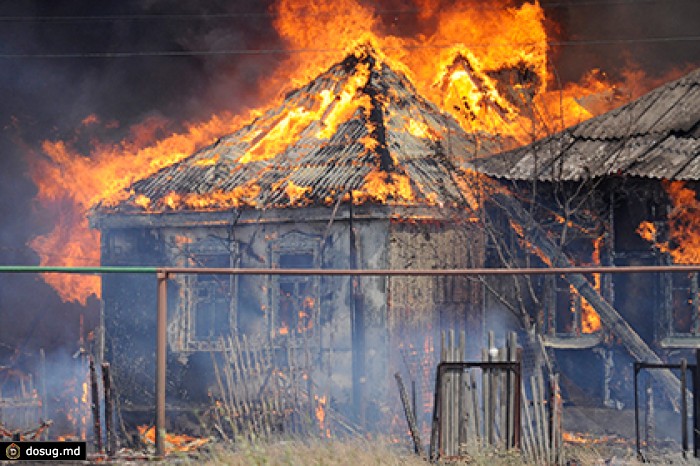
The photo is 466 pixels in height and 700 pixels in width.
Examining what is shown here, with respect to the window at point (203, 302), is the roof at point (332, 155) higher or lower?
higher

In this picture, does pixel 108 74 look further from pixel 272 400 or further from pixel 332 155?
pixel 272 400

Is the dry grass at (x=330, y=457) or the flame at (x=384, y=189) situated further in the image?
the flame at (x=384, y=189)

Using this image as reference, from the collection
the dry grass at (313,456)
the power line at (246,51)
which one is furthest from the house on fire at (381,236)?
the dry grass at (313,456)

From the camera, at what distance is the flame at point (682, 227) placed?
13.6 m

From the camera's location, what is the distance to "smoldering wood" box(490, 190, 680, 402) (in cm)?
1316

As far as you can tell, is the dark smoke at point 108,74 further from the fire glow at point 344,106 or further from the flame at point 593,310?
the flame at point 593,310

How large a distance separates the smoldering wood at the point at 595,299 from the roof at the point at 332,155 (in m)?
1.15

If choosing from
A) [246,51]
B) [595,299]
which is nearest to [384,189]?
[595,299]

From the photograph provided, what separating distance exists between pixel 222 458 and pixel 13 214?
18.7 m

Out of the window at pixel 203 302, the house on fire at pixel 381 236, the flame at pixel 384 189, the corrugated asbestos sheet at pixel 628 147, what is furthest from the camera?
the window at pixel 203 302

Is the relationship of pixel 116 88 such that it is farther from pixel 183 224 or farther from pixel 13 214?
pixel 183 224

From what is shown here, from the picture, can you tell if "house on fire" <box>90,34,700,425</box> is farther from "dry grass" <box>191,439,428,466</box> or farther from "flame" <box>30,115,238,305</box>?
"dry grass" <box>191,439,428,466</box>

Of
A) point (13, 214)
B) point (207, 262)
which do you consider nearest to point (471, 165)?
point (207, 262)

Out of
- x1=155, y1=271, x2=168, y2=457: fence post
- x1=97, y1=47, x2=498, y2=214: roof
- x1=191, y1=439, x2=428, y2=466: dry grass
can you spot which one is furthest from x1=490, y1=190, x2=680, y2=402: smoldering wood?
x1=155, y1=271, x2=168, y2=457: fence post
